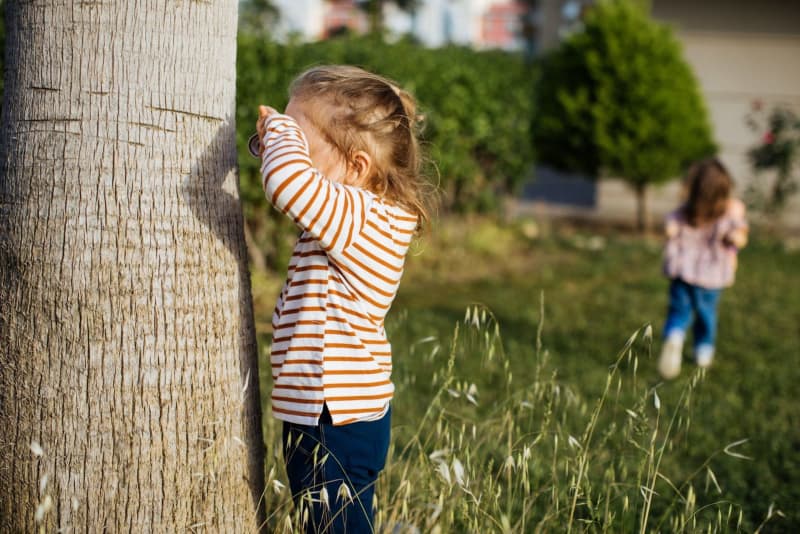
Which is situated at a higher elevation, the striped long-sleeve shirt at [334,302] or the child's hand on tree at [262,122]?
the child's hand on tree at [262,122]

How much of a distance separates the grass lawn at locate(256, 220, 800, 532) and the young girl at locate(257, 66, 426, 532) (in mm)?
239

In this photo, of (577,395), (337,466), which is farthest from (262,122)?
(577,395)

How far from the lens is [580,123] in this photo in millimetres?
11000

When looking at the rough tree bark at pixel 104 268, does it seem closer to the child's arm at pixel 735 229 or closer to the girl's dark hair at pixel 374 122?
the girl's dark hair at pixel 374 122

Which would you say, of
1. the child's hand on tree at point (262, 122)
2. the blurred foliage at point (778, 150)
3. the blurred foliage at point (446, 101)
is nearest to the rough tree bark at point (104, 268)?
the child's hand on tree at point (262, 122)

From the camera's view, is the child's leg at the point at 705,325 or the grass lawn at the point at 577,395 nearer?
the grass lawn at the point at 577,395

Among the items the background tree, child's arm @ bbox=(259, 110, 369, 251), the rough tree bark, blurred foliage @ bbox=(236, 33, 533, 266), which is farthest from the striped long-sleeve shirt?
the background tree

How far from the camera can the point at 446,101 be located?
845 cm

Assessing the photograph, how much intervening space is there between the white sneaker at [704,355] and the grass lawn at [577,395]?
0.22 ft

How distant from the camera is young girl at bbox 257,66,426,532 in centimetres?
219

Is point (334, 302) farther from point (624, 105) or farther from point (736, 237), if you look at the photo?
point (624, 105)

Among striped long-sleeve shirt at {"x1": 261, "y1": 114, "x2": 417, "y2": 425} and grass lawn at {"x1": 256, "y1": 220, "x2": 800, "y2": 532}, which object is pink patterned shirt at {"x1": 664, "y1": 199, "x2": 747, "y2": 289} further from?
striped long-sleeve shirt at {"x1": 261, "y1": 114, "x2": 417, "y2": 425}

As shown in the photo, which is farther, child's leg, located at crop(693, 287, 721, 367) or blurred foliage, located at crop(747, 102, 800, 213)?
blurred foliage, located at crop(747, 102, 800, 213)

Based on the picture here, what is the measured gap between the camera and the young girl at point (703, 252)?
5.65m
